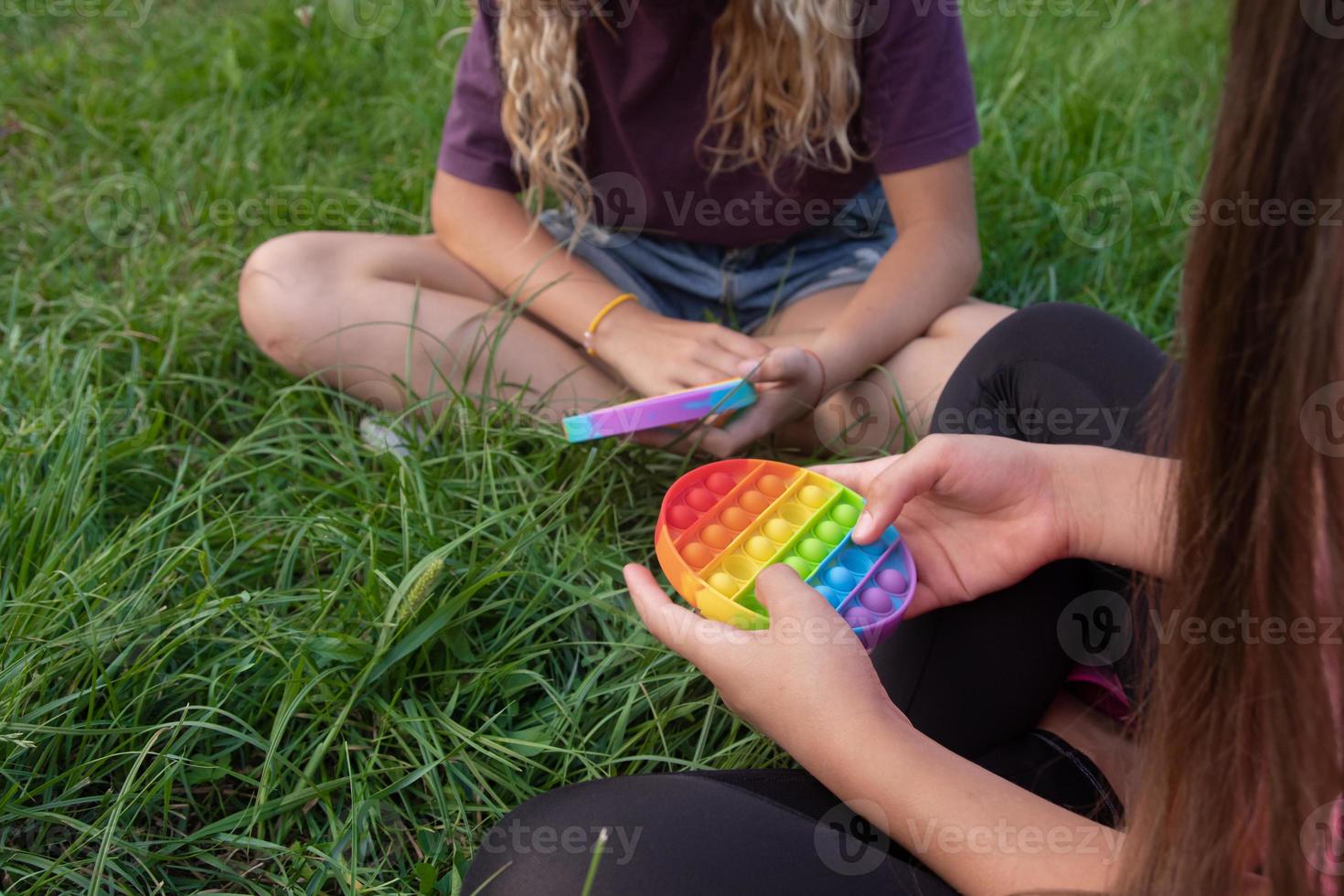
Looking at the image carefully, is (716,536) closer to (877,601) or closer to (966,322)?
(877,601)

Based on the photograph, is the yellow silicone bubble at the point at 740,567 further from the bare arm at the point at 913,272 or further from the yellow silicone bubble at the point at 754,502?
the bare arm at the point at 913,272

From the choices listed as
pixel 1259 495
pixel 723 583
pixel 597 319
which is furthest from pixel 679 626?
pixel 597 319

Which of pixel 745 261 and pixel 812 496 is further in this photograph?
pixel 745 261

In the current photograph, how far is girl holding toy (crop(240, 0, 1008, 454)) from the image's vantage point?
47.6 inches

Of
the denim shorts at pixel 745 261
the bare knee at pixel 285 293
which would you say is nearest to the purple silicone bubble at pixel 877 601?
the denim shorts at pixel 745 261

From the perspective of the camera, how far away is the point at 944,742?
84cm

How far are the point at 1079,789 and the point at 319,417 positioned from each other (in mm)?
910

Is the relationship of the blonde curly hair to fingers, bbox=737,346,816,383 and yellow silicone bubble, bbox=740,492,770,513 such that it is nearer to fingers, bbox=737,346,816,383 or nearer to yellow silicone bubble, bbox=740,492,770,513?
fingers, bbox=737,346,816,383

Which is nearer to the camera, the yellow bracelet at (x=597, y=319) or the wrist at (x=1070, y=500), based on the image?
the wrist at (x=1070, y=500)

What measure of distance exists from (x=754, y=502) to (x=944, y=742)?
247 mm

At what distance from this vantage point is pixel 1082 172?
1.70 m

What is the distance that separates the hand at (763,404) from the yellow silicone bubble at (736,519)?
26cm

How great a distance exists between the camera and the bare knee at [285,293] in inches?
50.4

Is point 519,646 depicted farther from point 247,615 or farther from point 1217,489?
point 1217,489
